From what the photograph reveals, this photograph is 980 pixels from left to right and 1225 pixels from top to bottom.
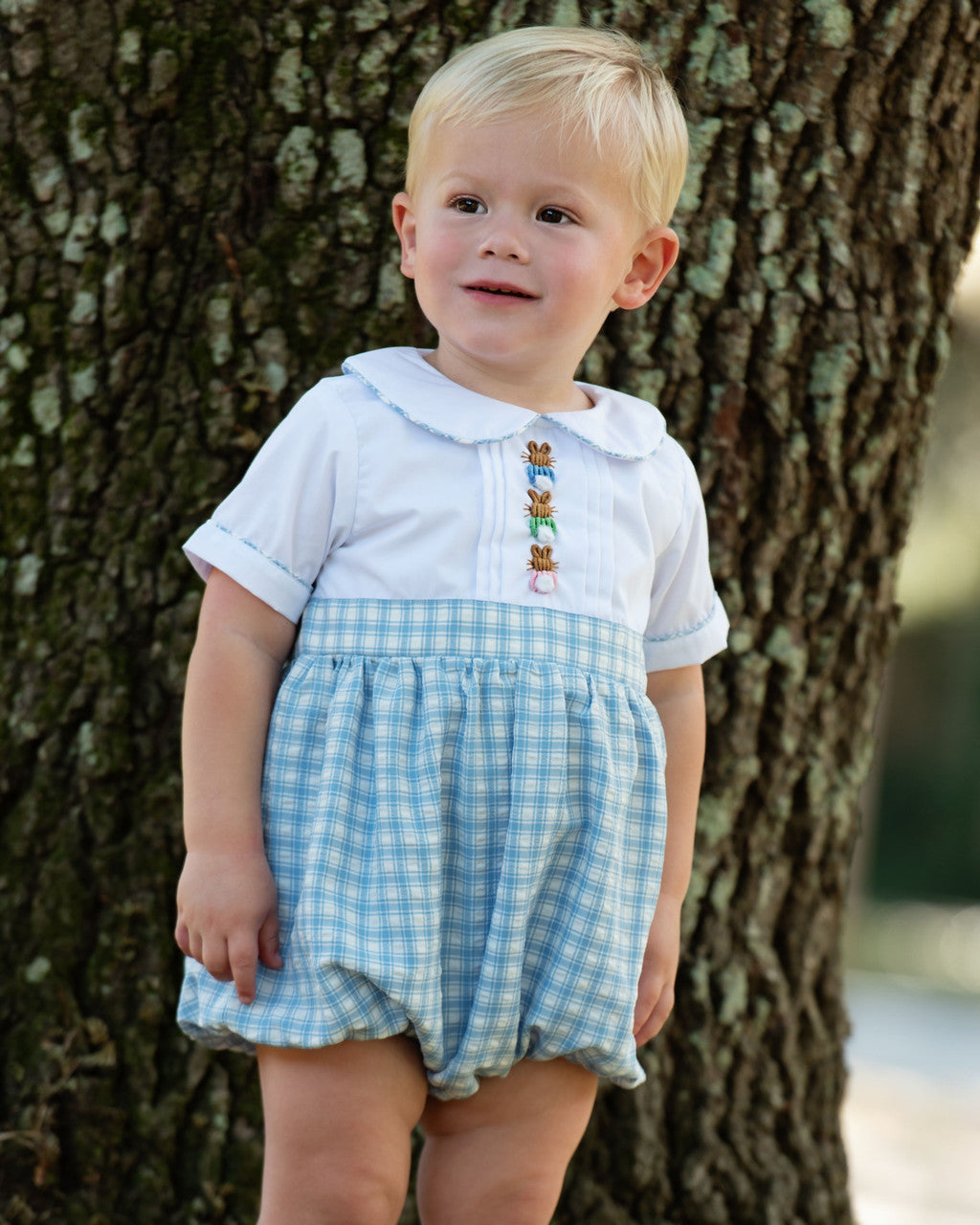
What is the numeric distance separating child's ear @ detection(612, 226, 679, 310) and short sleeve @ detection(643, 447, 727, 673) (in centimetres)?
21

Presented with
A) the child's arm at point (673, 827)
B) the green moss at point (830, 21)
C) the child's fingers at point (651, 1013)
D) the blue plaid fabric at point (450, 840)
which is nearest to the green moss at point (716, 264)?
the green moss at point (830, 21)

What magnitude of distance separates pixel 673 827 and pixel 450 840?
1.16 feet

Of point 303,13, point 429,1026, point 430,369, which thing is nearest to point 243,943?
point 429,1026

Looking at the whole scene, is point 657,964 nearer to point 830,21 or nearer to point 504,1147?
point 504,1147

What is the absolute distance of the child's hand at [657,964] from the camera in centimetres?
166

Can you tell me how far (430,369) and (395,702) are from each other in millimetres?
401

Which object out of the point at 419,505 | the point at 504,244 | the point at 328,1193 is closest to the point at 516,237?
the point at 504,244

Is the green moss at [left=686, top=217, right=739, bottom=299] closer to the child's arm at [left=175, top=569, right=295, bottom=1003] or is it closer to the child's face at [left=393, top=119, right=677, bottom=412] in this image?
the child's face at [left=393, top=119, right=677, bottom=412]

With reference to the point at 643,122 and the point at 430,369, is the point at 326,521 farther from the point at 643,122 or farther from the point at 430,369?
the point at 643,122

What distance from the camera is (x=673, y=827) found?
5.60 ft

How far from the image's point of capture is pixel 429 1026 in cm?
142

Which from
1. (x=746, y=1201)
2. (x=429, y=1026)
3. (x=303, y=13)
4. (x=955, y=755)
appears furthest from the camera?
(x=955, y=755)

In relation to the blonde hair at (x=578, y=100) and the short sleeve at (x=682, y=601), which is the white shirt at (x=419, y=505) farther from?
the blonde hair at (x=578, y=100)

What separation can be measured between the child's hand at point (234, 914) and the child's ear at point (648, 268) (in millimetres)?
790
